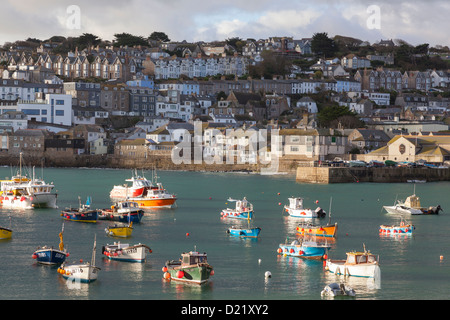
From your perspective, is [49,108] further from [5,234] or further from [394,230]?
[394,230]

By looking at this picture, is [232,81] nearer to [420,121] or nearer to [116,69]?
[116,69]

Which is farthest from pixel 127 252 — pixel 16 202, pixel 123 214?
pixel 16 202

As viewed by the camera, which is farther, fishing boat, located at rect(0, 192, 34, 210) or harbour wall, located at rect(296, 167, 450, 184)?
harbour wall, located at rect(296, 167, 450, 184)

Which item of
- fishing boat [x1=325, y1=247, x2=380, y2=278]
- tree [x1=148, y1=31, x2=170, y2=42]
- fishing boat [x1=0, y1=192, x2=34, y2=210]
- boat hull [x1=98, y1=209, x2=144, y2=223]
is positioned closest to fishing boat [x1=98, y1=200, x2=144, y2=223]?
boat hull [x1=98, y1=209, x2=144, y2=223]

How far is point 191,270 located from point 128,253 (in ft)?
12.7

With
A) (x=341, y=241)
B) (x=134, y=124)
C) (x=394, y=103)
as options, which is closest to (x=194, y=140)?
(x=134, y=124)

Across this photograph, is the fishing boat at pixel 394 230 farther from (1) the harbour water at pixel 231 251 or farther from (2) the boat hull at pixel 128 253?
(2) the boat hull at pixel 128 253

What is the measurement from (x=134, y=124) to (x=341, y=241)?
6901cm

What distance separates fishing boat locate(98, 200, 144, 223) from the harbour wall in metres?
27.0

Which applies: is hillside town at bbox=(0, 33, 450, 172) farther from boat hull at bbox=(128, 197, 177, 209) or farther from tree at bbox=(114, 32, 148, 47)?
boat hull at bbox=(128, 197, 177, 209)

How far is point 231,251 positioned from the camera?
102 ft

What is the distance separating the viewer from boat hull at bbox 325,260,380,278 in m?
25.7

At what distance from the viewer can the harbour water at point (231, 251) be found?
79.7 ft

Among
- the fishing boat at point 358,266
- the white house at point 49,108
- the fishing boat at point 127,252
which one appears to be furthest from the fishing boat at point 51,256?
the white house at point 49,108
